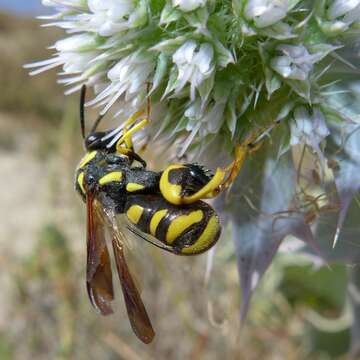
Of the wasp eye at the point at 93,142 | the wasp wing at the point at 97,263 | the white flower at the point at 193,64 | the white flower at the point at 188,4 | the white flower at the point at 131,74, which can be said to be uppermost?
the white flower at the point at 188,4

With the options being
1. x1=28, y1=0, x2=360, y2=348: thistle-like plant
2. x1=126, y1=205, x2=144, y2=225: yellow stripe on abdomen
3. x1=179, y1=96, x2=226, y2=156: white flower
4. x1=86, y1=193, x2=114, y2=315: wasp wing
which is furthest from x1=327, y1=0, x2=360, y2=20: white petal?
x1=86, y1=193, x2=114, y2=315: wasp wing

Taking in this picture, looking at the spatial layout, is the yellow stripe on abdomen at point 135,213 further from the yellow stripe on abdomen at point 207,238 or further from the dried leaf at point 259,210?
the dried leaf at point 259,210

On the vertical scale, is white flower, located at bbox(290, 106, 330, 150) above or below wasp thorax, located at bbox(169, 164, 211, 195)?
above

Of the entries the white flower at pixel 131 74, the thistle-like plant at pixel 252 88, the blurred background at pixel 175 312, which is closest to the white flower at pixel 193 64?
the thistle-like plant at pixel 252 88

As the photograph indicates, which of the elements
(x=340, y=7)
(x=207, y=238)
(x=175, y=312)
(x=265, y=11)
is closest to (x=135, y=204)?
(x=207, y=238)

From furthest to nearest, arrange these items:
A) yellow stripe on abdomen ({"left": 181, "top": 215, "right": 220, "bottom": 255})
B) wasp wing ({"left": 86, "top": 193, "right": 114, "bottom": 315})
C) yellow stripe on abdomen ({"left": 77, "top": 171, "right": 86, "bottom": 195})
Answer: yellow stripe on abdomen ({"left": 77, "top": 171, "right": 86, "bottom": 195})
wasp wing ({"left": 86, "top": 193, "right": 114, "bottom": 315})
yellow stripe on abdomen ({"left": 181, "top": 215, "right": 220, "bottom": 255})

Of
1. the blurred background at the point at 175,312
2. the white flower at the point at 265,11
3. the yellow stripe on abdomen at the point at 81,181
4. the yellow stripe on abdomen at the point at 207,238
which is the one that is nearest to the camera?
the white flower at the point at 265,11

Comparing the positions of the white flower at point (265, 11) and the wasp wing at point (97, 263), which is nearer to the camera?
the white flower at point (265, 11)

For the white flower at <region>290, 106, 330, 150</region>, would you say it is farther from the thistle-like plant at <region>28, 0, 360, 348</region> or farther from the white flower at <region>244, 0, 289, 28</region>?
the white flower at <region>244, 0, 289, 28</region>

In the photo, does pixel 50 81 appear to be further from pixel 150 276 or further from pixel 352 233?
pixel 352 233

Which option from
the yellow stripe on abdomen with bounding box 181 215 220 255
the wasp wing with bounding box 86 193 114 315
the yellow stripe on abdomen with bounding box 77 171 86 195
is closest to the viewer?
the yellow stripe on abdomen with bounding box 181 215 220 255
